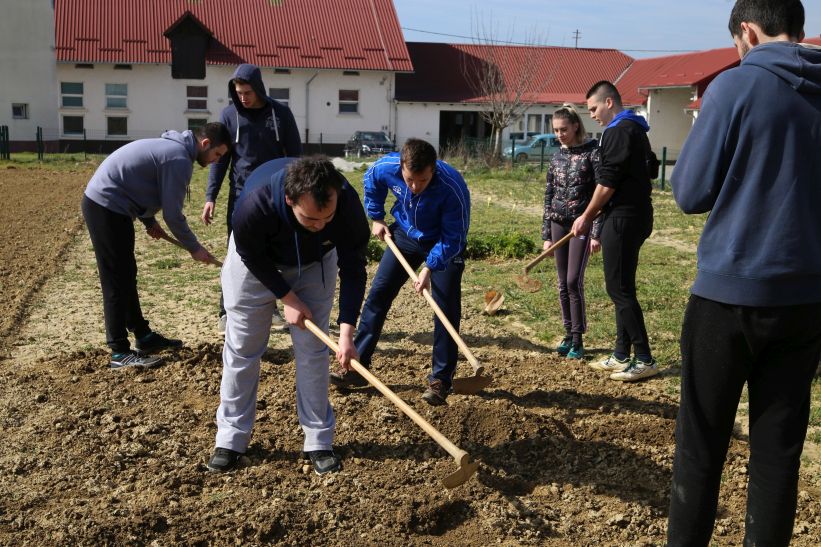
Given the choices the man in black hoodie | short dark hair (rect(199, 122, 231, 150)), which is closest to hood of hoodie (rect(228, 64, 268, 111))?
the man in black hoodie

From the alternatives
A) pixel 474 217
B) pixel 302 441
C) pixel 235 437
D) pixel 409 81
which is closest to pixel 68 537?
pixel 235 437

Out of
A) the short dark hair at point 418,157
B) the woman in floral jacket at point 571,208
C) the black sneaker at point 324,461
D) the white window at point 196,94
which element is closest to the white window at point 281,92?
the white window at point 196,94

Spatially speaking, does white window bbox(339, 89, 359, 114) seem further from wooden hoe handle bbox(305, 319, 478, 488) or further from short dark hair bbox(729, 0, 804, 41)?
short dark hair bbox(729, 0, 804, 41)

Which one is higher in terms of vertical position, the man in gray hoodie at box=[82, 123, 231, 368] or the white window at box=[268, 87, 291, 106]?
the white window at box=[268, 87, 291, 106]

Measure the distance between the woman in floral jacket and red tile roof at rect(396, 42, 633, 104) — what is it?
33.1 metres

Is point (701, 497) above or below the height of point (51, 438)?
above

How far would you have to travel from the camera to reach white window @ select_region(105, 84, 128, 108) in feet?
119

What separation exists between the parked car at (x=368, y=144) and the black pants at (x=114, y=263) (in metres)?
27.5

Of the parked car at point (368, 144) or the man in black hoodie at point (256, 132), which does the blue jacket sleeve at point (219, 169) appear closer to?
the man in black hoodie at point (256, 132)

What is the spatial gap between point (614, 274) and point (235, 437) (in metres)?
2.68

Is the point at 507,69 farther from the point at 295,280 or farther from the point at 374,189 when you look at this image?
the point at 295,280

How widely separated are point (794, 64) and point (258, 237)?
90.1 inches

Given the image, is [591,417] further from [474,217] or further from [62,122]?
[62,122]

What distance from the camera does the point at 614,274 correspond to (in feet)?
18.5
